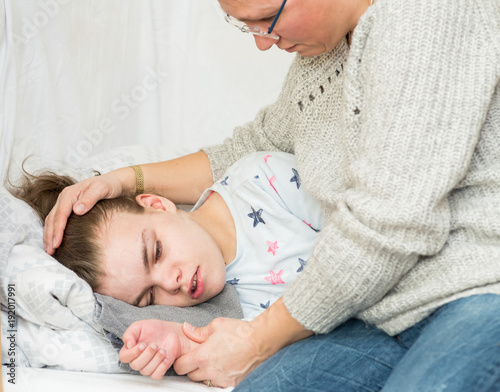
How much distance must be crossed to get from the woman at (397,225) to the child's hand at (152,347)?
0.04 meters

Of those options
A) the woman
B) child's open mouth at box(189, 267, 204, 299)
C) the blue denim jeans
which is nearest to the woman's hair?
child's open mouth at box(189, 267, 204, 299)

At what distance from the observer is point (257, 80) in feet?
7.62

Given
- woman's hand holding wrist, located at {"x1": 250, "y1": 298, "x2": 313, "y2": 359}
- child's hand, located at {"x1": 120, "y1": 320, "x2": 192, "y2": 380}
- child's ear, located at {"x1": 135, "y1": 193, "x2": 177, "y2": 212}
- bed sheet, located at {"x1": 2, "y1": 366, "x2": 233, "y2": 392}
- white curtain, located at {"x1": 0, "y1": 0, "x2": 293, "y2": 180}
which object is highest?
white curtain, located at {"x1": 0, "y1": 0, "x2": 293, "y2": 180}

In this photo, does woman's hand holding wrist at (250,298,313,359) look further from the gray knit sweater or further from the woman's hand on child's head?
the woman's hand on child's head

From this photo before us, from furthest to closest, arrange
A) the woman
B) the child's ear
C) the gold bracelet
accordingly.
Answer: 1. the gold bracelet
2. the child's ear
3. the woman

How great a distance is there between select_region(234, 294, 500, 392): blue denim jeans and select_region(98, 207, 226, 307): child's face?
0.32 meters

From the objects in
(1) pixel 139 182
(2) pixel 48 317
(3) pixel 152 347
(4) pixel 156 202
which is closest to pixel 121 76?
(1) pixel 139 182

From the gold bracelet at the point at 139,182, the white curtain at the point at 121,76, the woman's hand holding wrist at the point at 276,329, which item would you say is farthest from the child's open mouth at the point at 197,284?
the white curtain at the point at 121,76

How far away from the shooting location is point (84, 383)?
1.19 m

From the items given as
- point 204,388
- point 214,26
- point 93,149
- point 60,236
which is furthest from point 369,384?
point 214,26

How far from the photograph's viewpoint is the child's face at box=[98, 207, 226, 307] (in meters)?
1.40

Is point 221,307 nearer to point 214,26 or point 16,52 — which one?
point 16,52

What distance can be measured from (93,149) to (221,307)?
919 millimetres

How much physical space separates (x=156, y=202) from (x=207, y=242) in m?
0.20
